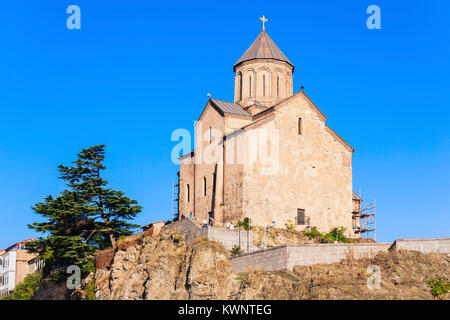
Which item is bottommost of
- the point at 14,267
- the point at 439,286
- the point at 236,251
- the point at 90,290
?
the point at 90,290

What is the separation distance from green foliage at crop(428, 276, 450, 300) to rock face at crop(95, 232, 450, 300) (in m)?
0.25

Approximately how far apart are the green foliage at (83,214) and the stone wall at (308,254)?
43.3ft

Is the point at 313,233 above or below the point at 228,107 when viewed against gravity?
below

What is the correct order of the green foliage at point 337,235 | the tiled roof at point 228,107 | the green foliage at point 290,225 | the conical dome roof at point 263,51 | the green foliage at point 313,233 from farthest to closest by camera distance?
the conical dome roof at point 263,51 → the tiled roof at point 228,107 → the green foliage at point 337,235 → the green foliage at point 290,225 → the green foliage at point 313,233

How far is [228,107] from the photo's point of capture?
4678cm

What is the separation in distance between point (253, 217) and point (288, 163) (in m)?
4.40

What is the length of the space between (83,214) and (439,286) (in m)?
22.9

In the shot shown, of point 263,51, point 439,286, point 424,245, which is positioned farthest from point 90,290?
point 263,51

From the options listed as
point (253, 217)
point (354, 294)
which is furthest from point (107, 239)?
point (354, 294)

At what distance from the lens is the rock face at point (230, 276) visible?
99.0 ft

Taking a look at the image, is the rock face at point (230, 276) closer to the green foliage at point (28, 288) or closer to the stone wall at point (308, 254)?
the stone wall at point (308, 254)

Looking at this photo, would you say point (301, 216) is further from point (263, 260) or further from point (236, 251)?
point (263, 260)

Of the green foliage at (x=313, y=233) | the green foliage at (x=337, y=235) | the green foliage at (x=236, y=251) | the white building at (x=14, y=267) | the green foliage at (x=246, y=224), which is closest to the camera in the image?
the green foliage at (x=236, y=251)

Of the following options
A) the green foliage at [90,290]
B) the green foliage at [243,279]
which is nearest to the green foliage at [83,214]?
the green foliage at [90,290]
